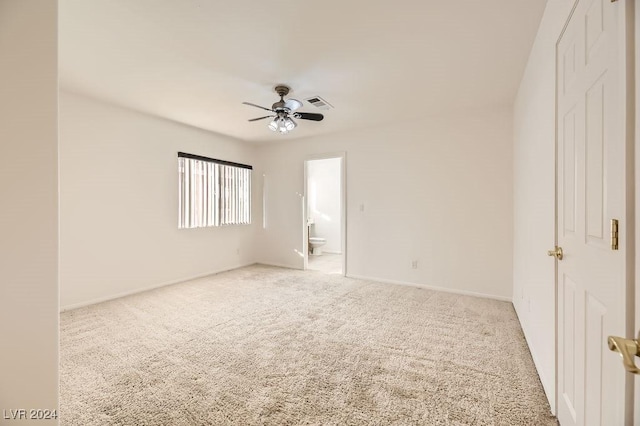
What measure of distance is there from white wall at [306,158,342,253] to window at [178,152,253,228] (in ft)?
8.15

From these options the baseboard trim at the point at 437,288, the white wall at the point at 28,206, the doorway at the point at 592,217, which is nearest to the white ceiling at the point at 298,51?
the doorway at the point at 592,217

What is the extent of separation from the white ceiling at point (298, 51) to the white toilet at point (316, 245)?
12.2 ft

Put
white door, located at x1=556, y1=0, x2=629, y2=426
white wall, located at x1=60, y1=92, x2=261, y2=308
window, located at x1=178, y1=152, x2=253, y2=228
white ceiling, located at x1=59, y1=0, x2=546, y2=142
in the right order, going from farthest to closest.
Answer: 1. window, located at x1=178, y1=152, x2=253, y2=228
2. white wall, located at x1=60, y1=92, x2=261, y2=308
3. white ceiling, located at x1=59, y1=0, x2=546, y2=142
4. white door, located at x1=556, y1=0, x2=629, y2=426

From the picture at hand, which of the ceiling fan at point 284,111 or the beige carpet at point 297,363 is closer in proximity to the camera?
the beige carpet at point 297,363

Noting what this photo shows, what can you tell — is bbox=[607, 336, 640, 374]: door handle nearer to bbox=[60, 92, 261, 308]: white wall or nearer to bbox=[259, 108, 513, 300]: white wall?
bbox=[259, 108, 513, 300]: white wall

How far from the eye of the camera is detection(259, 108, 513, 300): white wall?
368 cm

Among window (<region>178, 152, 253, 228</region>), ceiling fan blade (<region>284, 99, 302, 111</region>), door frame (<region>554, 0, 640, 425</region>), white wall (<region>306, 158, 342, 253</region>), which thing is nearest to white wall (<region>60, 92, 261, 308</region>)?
window (<region>178, 152, 253, 228</region>)

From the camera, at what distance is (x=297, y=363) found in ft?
7.06

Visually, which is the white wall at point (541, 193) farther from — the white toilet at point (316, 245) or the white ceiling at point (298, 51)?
the white toilet at point (316, 245)

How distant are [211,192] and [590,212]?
196 inches

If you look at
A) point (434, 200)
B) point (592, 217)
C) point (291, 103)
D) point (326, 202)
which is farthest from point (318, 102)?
point (326, 202)

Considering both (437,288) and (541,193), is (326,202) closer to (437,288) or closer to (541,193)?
(437,288)

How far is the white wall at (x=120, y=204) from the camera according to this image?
3.32m

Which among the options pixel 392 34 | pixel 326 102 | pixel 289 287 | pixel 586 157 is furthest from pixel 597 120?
pixel 289 287
